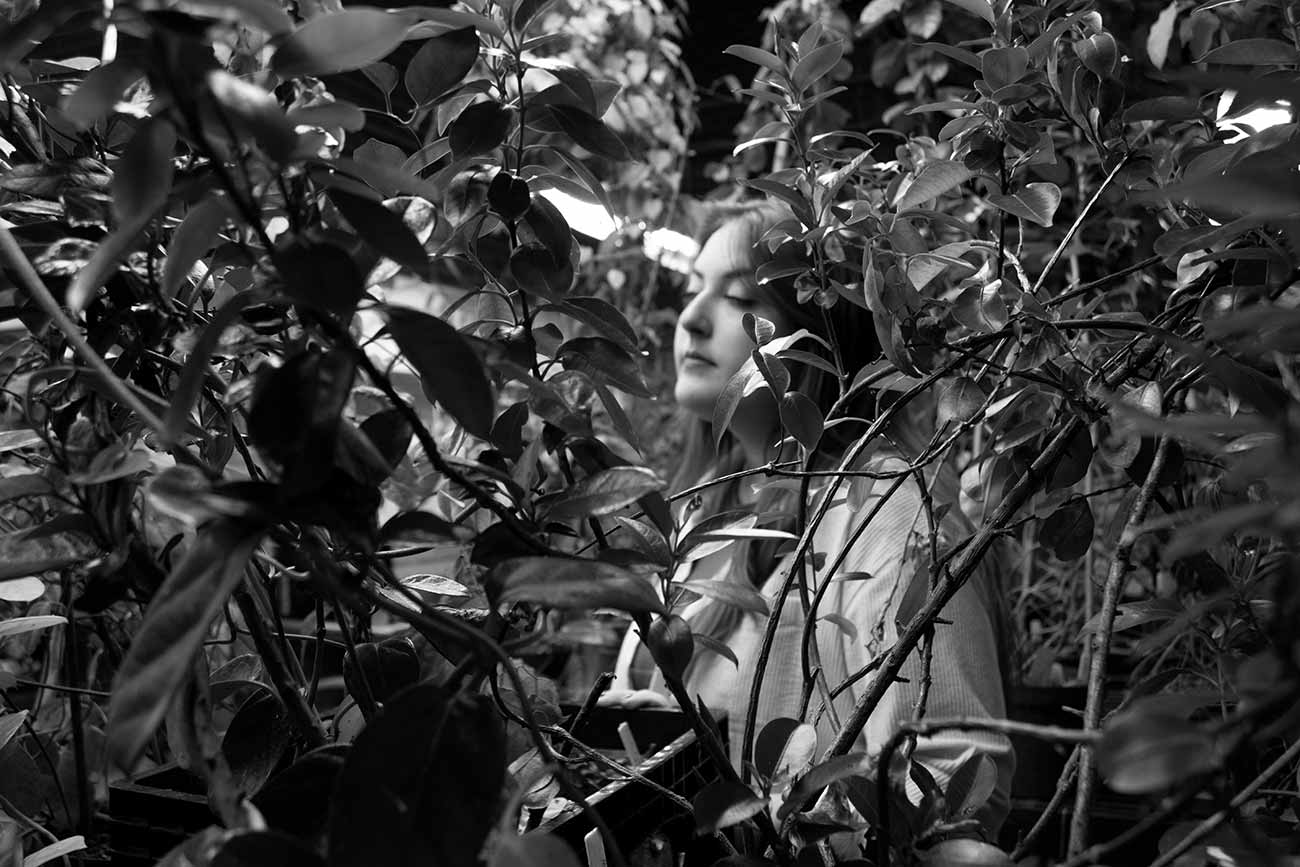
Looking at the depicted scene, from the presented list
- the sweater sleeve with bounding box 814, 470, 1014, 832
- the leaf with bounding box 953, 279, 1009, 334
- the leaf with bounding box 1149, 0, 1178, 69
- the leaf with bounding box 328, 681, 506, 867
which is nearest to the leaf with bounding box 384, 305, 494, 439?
the leaf with bounding box 328, 681, 506, 867

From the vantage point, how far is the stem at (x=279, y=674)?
0.51 meters

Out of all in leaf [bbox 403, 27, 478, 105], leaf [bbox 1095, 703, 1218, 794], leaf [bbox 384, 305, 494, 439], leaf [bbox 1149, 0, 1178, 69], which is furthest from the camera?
leaf [bbox 1149, 0, 1178, 69]

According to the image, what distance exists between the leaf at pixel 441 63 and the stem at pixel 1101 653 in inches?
16.3

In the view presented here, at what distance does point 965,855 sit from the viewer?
1.58 ft

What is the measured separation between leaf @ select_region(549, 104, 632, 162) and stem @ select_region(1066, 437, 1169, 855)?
339mm

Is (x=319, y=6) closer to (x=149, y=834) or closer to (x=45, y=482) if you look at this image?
(x=45, y=482)

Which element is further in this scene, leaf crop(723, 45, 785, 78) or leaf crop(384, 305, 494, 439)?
leaf crop(723, 45, 785, 78)

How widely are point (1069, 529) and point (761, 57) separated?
409 millimetres

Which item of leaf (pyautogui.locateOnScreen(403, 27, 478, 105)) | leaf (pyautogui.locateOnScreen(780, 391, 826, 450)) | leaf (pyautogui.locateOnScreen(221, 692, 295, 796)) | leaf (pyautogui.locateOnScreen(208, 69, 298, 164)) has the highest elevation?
leaf (pyautogui.locateOnScreen(208, 69, 298, 164))

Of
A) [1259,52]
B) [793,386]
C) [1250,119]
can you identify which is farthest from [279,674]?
[793,386]

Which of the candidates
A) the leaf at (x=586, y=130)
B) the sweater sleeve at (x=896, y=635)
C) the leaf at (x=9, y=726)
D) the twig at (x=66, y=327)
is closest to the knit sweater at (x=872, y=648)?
the sweater sleeve at (x=896, y=635)

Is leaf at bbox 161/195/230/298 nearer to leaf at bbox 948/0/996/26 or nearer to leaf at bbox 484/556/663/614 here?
leaf at bbox 484/556/663/614

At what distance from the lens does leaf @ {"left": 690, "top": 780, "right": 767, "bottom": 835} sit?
19.4 inches

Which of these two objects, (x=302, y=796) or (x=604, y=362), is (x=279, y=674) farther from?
(x=604, y=362)
